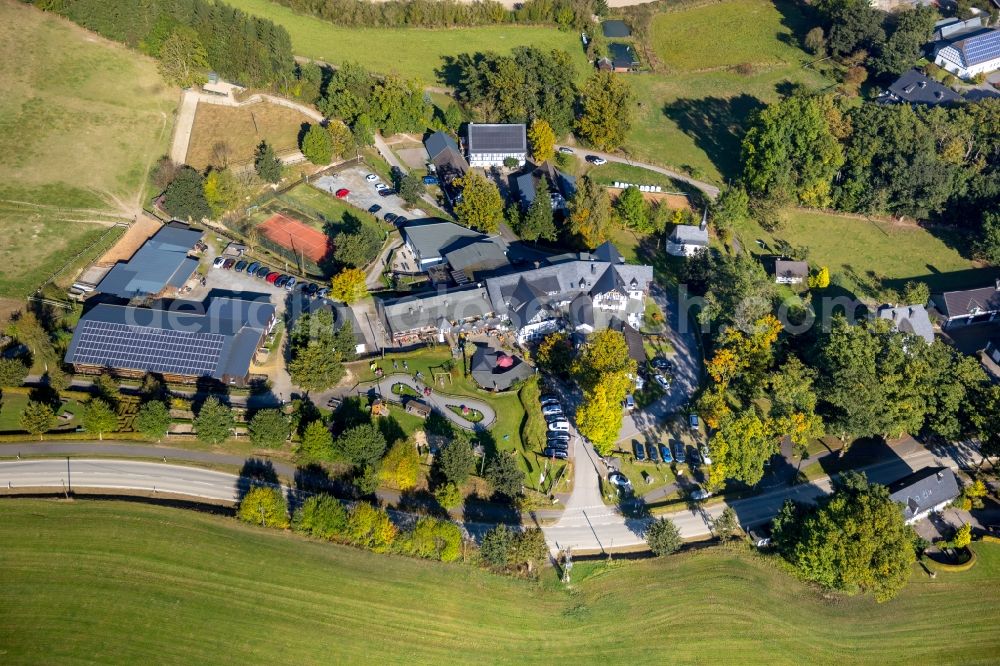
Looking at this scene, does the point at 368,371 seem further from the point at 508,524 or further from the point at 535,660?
the point at 535,660

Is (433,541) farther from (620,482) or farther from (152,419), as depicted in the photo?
(152,419)

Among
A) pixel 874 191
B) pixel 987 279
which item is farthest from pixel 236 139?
pixel 987 279

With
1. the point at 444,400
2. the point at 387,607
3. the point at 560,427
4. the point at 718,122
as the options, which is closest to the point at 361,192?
the point at 444,400

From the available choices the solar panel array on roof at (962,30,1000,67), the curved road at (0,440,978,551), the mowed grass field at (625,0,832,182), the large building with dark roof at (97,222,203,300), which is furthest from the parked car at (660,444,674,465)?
the solar panel array on roof at (962,30,1000,67)

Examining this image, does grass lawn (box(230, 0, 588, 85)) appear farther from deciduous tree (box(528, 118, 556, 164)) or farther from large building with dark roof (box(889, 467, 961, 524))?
large building with dark roof (box(889, 467, 961, 524))

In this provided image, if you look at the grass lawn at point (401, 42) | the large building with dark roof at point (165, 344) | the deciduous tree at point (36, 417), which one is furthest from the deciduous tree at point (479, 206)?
the deciduous tree at point (36, 417)

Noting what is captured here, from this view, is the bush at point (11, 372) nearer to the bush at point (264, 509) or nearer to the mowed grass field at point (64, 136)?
the mowed grass field at point (64, 136)
